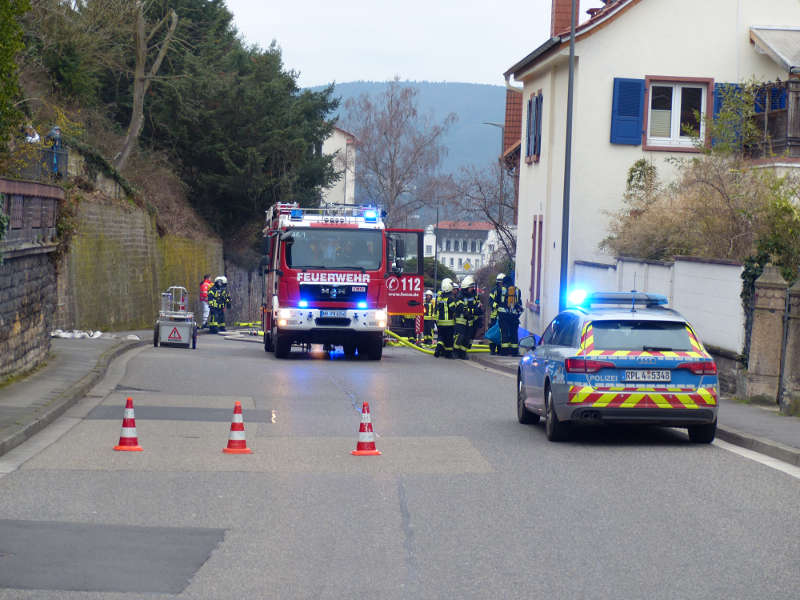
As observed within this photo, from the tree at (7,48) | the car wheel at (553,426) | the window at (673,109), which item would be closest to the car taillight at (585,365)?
the car wheel at (553,426)

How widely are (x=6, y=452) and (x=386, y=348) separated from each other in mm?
25161

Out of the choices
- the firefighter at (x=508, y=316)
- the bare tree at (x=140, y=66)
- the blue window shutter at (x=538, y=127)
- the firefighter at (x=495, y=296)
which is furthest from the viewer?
the bare tree at (x=140, y=66)

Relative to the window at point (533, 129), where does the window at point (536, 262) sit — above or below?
below

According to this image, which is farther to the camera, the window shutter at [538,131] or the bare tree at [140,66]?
the bare tree at [140,66]

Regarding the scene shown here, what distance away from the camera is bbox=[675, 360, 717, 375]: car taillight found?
12352 millimetres

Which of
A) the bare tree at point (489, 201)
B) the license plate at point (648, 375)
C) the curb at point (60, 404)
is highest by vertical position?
the bare tree at point (489, 201)

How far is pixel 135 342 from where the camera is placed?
29.0 meters

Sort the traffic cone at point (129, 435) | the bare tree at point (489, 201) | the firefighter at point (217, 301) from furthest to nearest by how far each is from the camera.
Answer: the bare tree at point (489, 201), the firefighter at point (217, 301), the traffic cone at point (129, 435)

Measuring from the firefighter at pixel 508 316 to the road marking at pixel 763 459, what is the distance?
14.7 m

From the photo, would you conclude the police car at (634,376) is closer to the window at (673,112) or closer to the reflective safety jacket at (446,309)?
the reflective safety jacket at (446,309)

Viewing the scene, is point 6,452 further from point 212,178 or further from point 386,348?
point 212,178

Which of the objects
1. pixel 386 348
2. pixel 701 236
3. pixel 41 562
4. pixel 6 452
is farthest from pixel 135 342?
pixel 41 562

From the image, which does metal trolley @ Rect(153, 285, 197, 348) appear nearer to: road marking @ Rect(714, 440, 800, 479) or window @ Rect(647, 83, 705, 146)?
window @ Rect(647, 83, 705, 146)

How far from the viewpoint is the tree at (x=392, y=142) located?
86.1 meters
